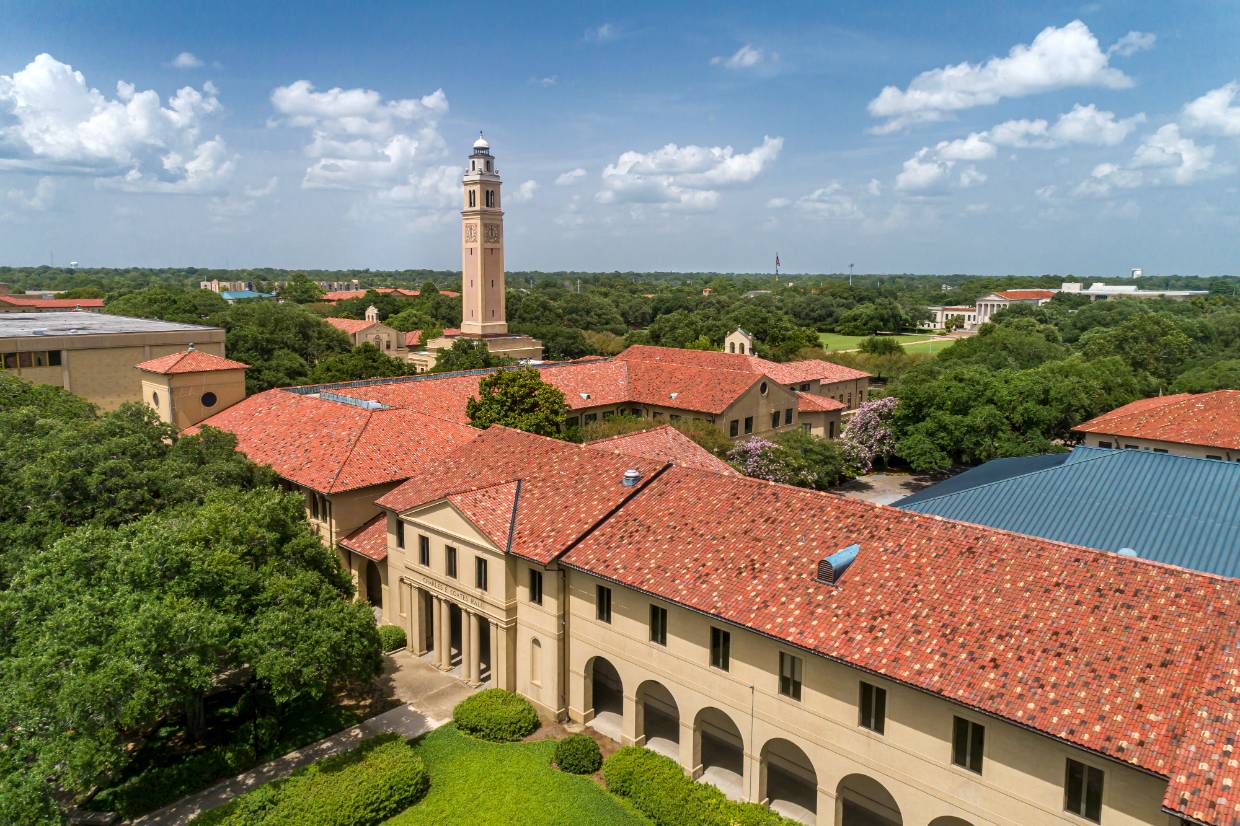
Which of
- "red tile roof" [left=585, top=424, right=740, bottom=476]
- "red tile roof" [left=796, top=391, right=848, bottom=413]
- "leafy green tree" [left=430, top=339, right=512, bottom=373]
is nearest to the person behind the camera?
"red tile roof" [left=585, top=424, right=740, bottom=476]

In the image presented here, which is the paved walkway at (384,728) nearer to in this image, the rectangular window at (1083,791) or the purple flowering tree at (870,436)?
the rectangular window at (1083,791)

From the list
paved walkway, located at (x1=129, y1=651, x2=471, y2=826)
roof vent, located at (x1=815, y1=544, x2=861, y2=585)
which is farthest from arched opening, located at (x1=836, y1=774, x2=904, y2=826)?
paved walkway, located at (x1=129, y1=651, x2=471, y2=826)

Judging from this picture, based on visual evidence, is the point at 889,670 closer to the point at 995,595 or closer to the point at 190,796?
the point at 995,595

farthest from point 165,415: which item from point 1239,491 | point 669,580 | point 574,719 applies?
point 1239,491

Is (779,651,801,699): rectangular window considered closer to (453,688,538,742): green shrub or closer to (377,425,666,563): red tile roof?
(377,425,666,563): red tile roof

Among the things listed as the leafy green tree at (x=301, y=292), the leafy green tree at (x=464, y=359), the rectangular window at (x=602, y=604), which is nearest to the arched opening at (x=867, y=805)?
the rectangular window at (x=602, y=604)

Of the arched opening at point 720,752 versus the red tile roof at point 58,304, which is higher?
the red tile roof at point 58,304
